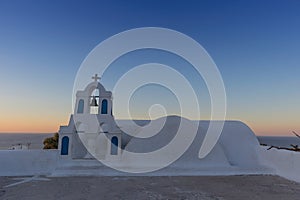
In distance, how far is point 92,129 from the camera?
41.1 ft

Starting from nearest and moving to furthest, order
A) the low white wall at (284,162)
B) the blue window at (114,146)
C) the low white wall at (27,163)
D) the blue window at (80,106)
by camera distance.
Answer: the low white wall at (284,162)
the low white wall at (27,163)
the blue window at (114,146)
the blue window at (80,106)

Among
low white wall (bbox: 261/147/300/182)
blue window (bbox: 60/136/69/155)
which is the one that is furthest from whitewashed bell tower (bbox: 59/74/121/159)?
low white wall (bbox: 261/147/300/182)

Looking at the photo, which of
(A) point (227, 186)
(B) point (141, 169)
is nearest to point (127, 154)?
(B) point (141, 169)

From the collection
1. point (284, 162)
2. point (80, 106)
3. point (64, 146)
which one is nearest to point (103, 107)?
point (80, 106)

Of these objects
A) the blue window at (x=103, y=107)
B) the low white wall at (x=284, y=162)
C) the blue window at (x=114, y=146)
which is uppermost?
the blue window at (x=103, y=107)

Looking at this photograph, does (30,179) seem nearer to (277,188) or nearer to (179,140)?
(179,140)

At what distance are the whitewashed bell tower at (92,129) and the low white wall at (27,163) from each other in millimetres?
930

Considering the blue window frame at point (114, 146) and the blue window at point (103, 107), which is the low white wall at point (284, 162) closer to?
the blue window frame at point (114, 146)

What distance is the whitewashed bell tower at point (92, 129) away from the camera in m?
12.1

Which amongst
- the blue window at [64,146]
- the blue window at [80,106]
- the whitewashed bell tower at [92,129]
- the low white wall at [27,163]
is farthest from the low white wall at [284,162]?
the low white wall at [27,163]

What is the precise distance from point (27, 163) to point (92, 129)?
120 inches

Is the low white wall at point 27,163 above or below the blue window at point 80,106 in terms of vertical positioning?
below

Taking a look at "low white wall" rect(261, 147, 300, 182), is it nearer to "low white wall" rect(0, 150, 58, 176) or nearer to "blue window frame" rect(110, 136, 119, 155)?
"blue window frame" rect(110, 136, 119, 155)

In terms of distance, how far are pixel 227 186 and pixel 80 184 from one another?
15.6 ft
